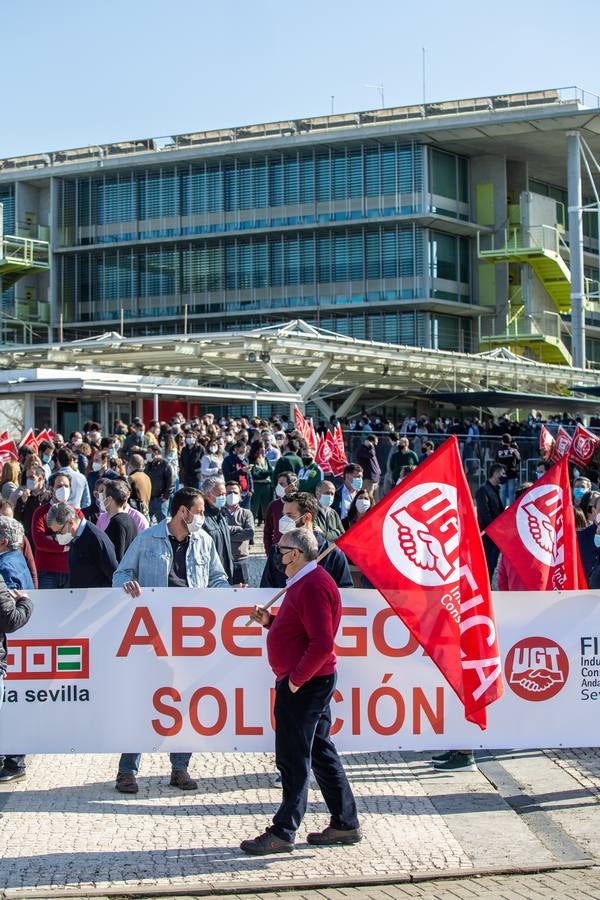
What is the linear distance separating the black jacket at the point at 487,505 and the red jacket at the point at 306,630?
855 centimetres

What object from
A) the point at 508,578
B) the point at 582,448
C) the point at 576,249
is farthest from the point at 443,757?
the point at 576,249

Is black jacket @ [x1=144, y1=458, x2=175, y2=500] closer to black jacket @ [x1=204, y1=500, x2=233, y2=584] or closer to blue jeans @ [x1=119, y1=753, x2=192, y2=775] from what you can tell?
black jacket @ [x1=204, y1=500, x2=233, y2=584]

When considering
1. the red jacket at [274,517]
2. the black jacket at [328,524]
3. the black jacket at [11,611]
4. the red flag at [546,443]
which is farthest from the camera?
the red flag at [546,443]

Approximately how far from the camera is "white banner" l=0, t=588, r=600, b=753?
8.12m

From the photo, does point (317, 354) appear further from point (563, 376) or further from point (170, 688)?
point (170, 688)

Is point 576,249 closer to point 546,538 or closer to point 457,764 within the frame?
point 546,538

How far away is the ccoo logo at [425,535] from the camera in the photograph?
7.68 meters

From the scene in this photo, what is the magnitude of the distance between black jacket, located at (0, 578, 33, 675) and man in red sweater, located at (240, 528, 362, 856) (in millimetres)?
1363

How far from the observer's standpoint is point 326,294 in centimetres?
6184

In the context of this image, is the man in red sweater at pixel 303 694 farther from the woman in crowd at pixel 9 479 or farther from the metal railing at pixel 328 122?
the metal railing at pixel 328 122

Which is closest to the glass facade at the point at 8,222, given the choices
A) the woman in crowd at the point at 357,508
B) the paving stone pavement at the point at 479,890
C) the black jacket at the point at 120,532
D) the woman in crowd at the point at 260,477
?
the woman in crowd at the point at 260,477

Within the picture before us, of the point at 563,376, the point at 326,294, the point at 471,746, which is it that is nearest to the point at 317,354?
the point at 563,376

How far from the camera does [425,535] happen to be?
7.74 metres

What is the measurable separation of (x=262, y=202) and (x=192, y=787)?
5615cm
